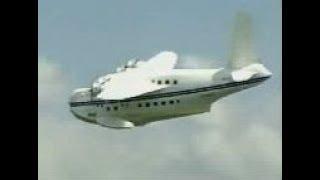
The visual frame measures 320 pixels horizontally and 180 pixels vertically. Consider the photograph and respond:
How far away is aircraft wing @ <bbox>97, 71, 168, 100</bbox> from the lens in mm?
11287

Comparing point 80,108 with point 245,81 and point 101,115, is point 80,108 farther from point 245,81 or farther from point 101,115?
point 245,81

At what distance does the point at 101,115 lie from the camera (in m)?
11.3

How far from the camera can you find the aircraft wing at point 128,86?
1129 centimetres

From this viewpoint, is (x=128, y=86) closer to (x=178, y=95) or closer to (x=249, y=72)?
(x=178, y=95)

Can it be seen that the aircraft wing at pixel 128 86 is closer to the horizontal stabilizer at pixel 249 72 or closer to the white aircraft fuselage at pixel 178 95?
the white aircraft fuselage at pixel 178 95

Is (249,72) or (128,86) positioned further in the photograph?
(128,86)

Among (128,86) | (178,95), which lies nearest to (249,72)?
(178,95)

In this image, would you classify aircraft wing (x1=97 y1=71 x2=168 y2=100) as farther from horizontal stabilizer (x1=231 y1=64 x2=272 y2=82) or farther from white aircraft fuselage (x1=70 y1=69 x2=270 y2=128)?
horizontal stabilizer (x1=231 y1=64 x2=272 y2=82)

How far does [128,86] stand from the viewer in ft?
37.7

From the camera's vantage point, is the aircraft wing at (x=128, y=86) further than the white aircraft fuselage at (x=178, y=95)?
Yes

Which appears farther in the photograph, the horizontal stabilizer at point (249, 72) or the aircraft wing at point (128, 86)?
the aircraft wing at point (128, 86)
